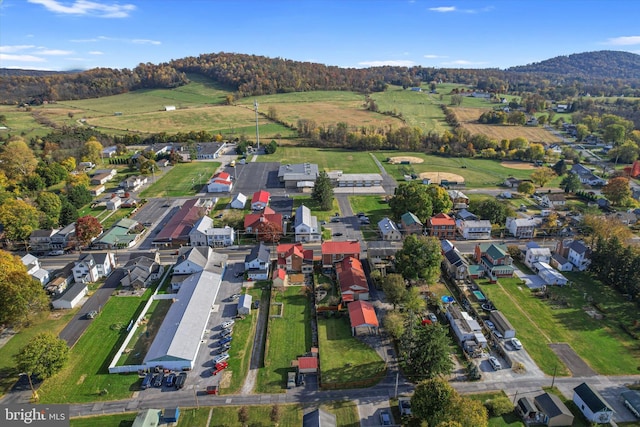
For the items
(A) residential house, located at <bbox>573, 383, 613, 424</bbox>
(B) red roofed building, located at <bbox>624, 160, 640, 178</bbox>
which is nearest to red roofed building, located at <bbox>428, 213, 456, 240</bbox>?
(A) residential house, located at <bbox>573, 383, 613, 424</bbox>

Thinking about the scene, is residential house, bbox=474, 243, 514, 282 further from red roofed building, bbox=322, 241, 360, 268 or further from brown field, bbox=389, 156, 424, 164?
brown field, bbox=389, 156, 424, 164

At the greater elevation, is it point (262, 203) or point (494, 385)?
point (262, 203)

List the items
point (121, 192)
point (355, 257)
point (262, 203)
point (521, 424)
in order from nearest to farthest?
point (521, 424) → point (355, 257) → point (262, 203) → point (121, 192)

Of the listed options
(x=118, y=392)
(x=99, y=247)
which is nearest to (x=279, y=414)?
(x=118, y=392)

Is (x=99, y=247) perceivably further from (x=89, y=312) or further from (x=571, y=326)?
(x=571, y=326)

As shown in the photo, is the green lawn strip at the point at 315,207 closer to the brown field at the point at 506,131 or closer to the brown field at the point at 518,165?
the brown field at the point at 518,165

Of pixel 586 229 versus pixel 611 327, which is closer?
pixel 611 327

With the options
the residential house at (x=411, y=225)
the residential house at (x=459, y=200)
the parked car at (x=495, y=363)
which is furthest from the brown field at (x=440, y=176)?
the parked car at (x=495, y=363)
